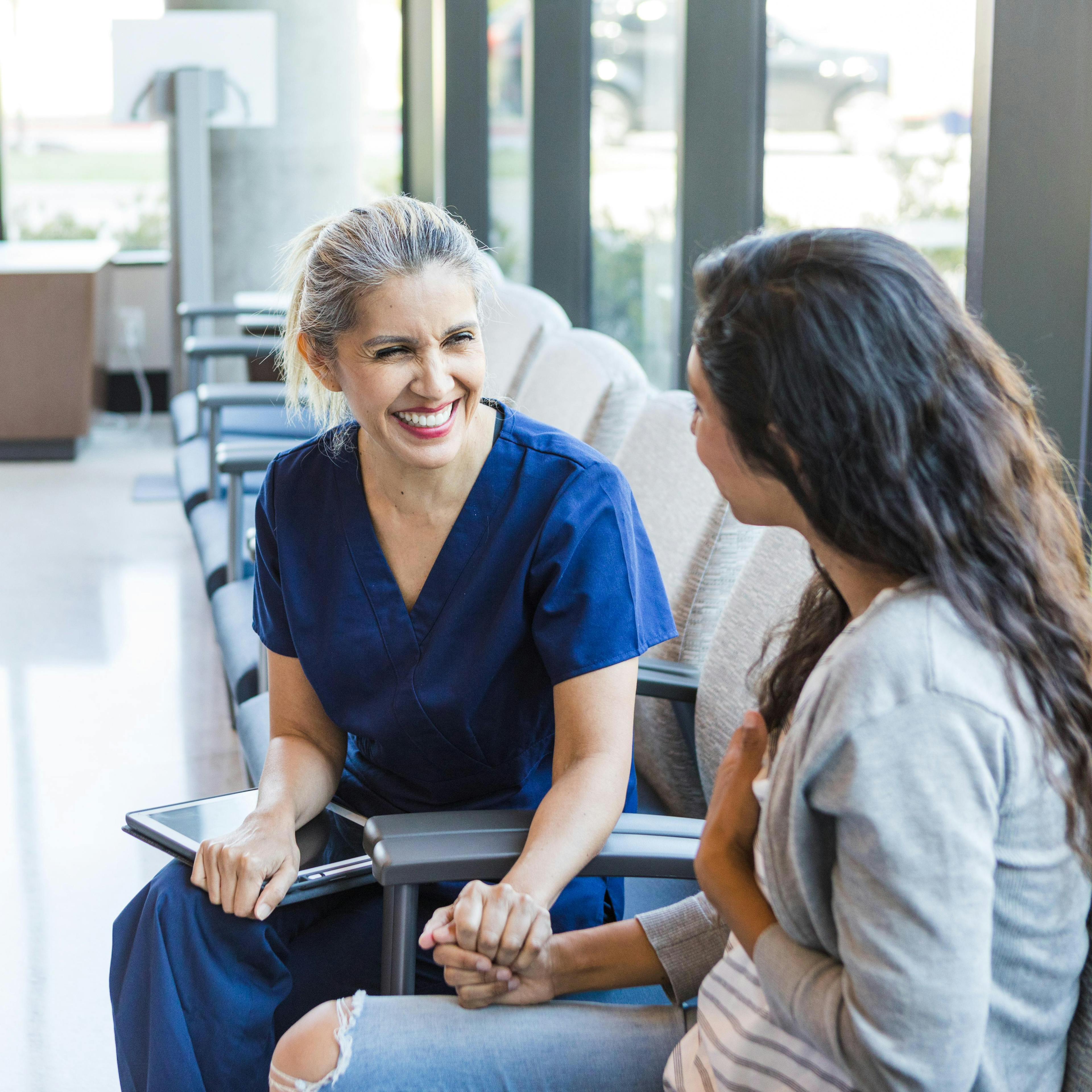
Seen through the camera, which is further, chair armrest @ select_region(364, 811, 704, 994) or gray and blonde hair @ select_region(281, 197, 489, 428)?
gray and blonde hair @ select_region(281, 197, 489, 428)

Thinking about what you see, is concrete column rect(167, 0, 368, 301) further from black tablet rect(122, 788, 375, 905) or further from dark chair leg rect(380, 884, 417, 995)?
dark chair leg rect(380, 884, 417, 995)

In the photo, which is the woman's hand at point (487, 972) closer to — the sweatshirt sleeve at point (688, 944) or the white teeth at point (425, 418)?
the sweatshirt sleeve at point (688, 944)

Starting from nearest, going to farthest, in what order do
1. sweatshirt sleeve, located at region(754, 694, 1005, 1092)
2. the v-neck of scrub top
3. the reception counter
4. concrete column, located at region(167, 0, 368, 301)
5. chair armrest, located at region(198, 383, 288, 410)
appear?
sweatshirt sleeve, located at region(754, 694, 1005, 1092), the v-neck of scrub top, chair armrest, located at region(198, 383, 288, 410), the reception counter, concrete column, located at region(167, 0, 368, 301)

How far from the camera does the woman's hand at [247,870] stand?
129 centimetres

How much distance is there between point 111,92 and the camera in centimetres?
516

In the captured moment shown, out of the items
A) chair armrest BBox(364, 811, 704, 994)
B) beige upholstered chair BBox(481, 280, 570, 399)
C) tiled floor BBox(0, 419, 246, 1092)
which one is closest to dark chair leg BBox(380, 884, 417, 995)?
chair armrest BBox(364, 811, 704, 994)

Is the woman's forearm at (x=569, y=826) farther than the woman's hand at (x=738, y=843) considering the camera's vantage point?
Answer: Yes

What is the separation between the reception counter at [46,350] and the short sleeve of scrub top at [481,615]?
4.95 m

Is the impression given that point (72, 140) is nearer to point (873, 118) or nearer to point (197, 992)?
point (873, 118)

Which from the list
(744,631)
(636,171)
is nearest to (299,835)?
(744,631)

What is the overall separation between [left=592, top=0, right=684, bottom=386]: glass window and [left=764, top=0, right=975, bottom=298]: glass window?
1.65 feet

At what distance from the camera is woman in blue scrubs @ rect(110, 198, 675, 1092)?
1.29m

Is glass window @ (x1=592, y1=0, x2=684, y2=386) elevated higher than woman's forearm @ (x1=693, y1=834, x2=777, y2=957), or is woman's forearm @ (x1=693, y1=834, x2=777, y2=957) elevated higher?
glass window @ (x1=592, y1=0, x2=684, y2=386)

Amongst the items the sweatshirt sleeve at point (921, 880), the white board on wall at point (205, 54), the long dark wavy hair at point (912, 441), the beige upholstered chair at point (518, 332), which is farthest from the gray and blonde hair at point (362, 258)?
the white board on wall at point (205, 54)
